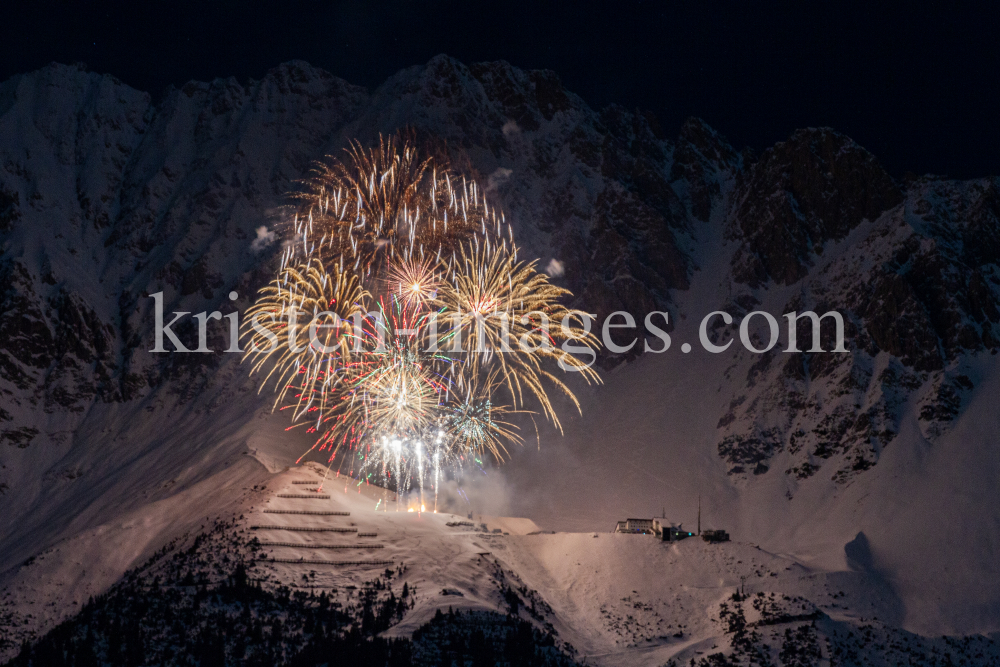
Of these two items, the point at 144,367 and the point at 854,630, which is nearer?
the point at 854,630

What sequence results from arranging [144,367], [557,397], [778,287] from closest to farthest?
[557,397], [778,287], [144,367]

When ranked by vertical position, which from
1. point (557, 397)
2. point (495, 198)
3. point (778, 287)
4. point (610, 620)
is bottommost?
point (610, 620)

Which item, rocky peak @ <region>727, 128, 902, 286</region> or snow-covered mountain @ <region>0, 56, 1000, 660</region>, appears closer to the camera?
snow-covered mountain @ <region>0, 56, 1000, 660</region>

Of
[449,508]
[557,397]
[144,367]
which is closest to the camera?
[449,508]

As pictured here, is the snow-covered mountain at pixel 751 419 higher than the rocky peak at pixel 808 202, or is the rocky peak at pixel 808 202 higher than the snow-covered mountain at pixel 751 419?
the rocky peak at pixel 808 202

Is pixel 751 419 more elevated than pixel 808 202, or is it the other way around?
pixel 808 202

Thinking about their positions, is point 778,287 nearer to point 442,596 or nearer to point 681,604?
point 681,604

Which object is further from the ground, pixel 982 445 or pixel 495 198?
pixel 495 198

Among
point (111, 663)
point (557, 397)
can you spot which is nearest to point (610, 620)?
point (111, 663)

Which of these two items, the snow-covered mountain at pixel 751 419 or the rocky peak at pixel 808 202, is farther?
the rocky peak at pixel 808 202

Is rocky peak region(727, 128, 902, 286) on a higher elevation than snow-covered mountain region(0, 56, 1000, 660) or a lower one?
higher

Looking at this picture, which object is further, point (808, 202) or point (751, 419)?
point (808, 202)
